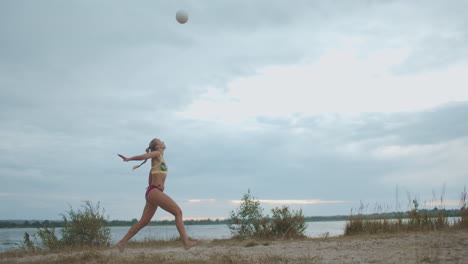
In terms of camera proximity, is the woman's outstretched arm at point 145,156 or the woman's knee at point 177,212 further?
the woman's knee at point 177,212

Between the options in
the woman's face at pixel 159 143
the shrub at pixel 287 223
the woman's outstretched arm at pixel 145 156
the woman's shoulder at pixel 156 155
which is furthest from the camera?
the shrub at pixel 287 223

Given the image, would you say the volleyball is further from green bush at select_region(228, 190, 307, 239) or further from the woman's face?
green bush at select_region(228, 190, 307, 239)

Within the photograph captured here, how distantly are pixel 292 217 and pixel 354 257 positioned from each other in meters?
7.79

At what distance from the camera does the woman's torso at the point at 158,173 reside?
316 inches

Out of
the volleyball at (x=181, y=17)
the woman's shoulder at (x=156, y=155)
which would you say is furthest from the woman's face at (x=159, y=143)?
the volleyball at (x=181, y=17)

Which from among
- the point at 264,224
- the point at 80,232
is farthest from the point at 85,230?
the point at 264,224

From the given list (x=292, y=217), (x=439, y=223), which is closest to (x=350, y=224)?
(x=292, y=217)

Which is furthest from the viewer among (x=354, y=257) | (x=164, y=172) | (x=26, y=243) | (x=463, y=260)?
(x=26, y=243)

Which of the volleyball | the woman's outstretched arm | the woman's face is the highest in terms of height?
the volleyball

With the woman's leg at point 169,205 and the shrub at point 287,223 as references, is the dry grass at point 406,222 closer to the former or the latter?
the shrub at point 287,223

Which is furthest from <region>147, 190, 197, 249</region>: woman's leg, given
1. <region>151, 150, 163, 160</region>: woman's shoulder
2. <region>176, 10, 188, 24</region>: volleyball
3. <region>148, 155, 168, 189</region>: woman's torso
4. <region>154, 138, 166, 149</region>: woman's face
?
<region>176, 10, 188, 24</region>: volleyball

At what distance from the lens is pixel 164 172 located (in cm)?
816

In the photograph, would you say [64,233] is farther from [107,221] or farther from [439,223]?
[439,223]

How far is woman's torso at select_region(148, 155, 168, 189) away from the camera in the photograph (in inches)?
316
